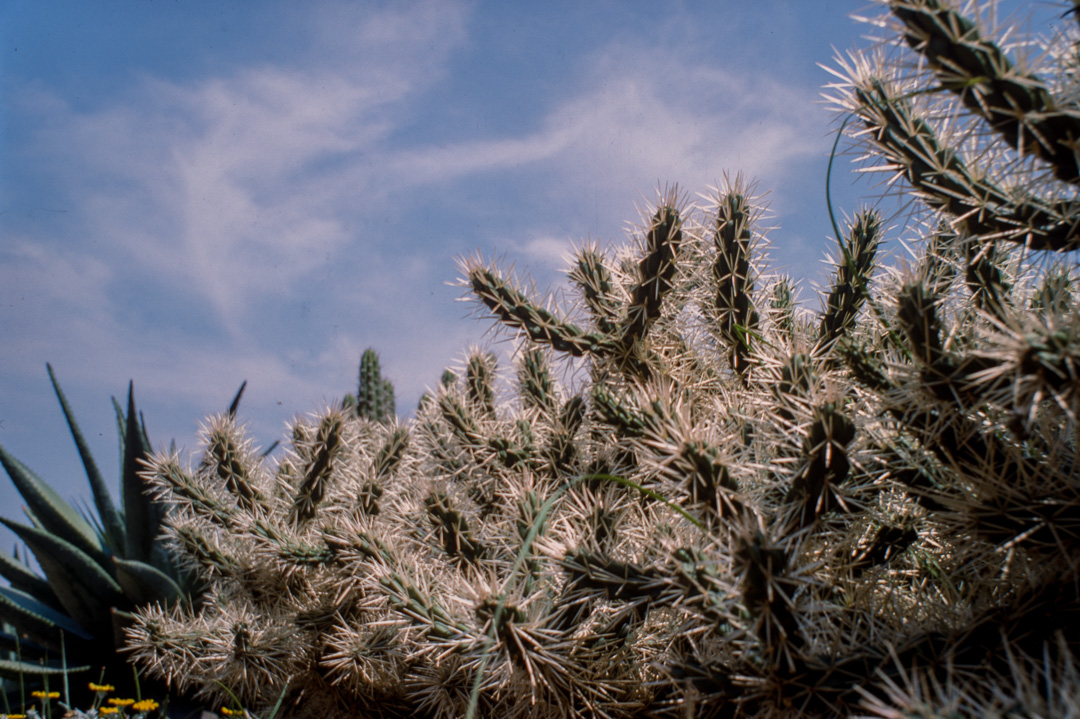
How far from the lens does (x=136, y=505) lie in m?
3.42

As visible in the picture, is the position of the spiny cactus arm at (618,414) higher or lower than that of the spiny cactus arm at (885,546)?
higher

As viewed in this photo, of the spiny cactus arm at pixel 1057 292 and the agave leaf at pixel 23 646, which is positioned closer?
the spiny cactus arm at pixel 1057 292

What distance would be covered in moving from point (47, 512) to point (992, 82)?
4.14m

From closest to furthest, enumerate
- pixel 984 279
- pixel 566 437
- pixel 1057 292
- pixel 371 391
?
pixel 1057 292 < pixel 984 279 < pixel 566 437 < pixel 371 391

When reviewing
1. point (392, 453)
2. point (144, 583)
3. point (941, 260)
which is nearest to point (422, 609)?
point (392, 453)

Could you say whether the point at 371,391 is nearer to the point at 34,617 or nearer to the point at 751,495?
the point at 34,617

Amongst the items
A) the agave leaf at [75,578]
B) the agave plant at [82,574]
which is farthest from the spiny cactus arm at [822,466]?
the agave leaf at [75,578]

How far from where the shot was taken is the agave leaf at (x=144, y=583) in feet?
9.48

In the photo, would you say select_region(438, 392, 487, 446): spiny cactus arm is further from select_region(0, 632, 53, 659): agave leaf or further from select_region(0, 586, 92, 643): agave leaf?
select_region(0, 632, 53, 659): agave leaf

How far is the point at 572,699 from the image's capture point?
1.41 m

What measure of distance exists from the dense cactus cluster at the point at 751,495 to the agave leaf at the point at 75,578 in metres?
1.00

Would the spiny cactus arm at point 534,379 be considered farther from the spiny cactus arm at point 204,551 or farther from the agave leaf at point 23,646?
the agave leaf at point 23,646

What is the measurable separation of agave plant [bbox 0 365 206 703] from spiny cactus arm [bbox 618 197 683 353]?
2.12 m

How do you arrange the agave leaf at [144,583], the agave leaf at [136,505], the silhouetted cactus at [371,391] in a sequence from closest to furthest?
the agave leaf at [144,583] → the agave leaf at [136,505] → the silhouetted cactus at [371,391]
